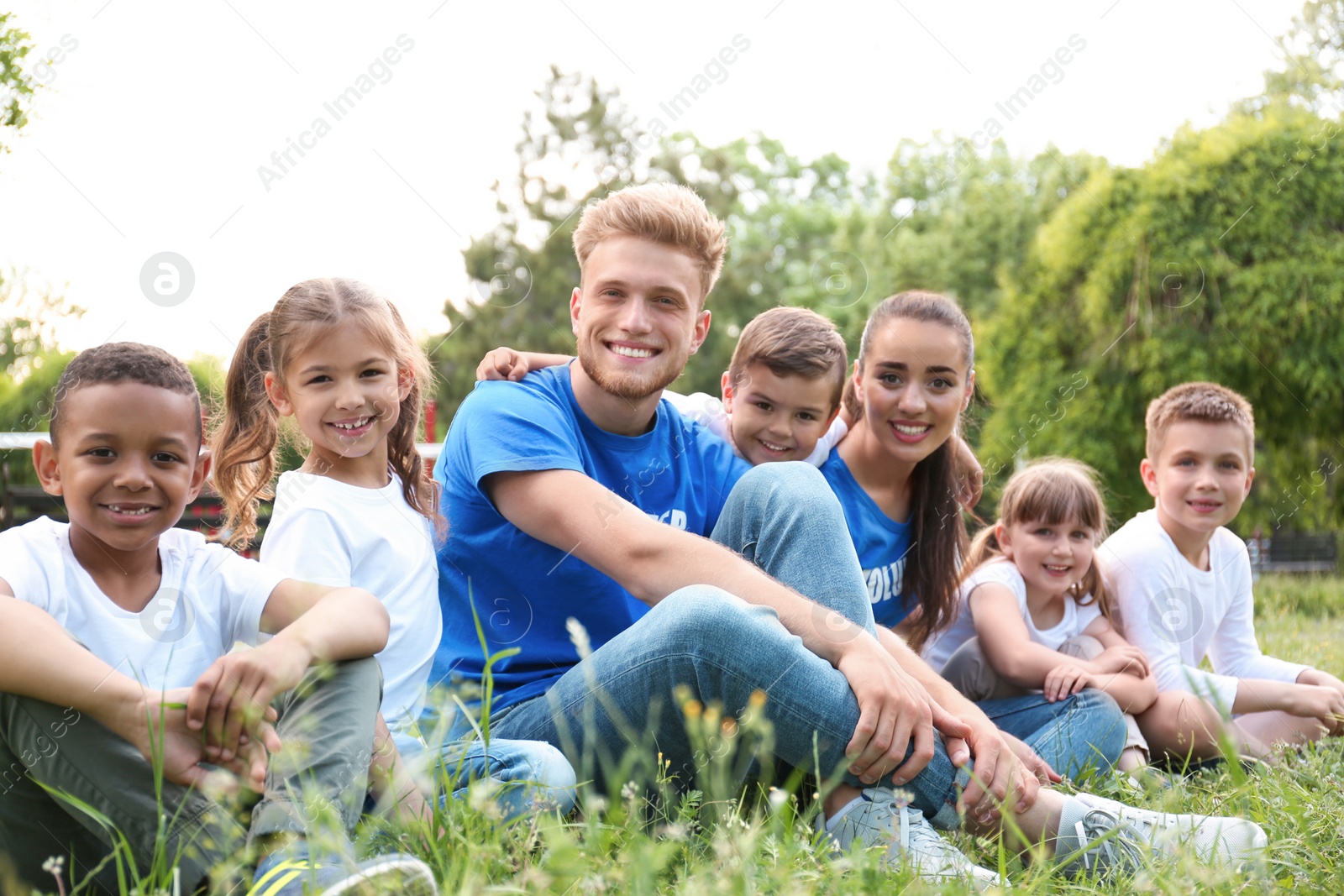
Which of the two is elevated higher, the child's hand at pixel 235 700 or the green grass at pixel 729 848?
the green grass at pixel 729 848

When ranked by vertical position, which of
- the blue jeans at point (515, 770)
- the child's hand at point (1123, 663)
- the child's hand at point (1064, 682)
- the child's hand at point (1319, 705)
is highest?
the child's hand at point (1319, 705)

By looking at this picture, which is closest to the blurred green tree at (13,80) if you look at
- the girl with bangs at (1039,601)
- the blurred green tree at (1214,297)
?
the girl with bangs at (1039,601)

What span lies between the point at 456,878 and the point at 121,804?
23.1 inches

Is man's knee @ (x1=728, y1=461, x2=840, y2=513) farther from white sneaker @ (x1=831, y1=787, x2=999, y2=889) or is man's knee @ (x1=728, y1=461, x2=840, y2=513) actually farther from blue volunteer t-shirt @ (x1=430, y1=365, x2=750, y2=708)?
white sneaker @ (x1=831, y1=787, x2=999, y2=889)

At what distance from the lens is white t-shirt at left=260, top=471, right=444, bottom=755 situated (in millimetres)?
2312

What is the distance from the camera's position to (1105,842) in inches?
81.0

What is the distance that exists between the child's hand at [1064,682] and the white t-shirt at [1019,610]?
40cm

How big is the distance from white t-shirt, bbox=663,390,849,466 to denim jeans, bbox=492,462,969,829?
3.27ft

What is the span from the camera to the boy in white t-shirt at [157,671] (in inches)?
67.1

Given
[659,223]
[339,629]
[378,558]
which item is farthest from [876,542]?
[339,629]

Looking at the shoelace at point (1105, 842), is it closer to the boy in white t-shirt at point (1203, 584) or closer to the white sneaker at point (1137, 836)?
the white sneaker at point (1137, 836)

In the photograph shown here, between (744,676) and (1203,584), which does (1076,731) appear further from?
(744,676)

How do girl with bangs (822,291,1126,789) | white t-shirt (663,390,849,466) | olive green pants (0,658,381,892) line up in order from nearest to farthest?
olive green pants (0,658,381,892)
girl with bangs (822,291,1126,789)
white t-shirt (663,390,849,466)

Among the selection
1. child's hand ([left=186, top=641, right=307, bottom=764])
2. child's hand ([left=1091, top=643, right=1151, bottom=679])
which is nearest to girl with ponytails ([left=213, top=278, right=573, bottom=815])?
child's hand ([left=186, top=641, right=307, bottom=764])
